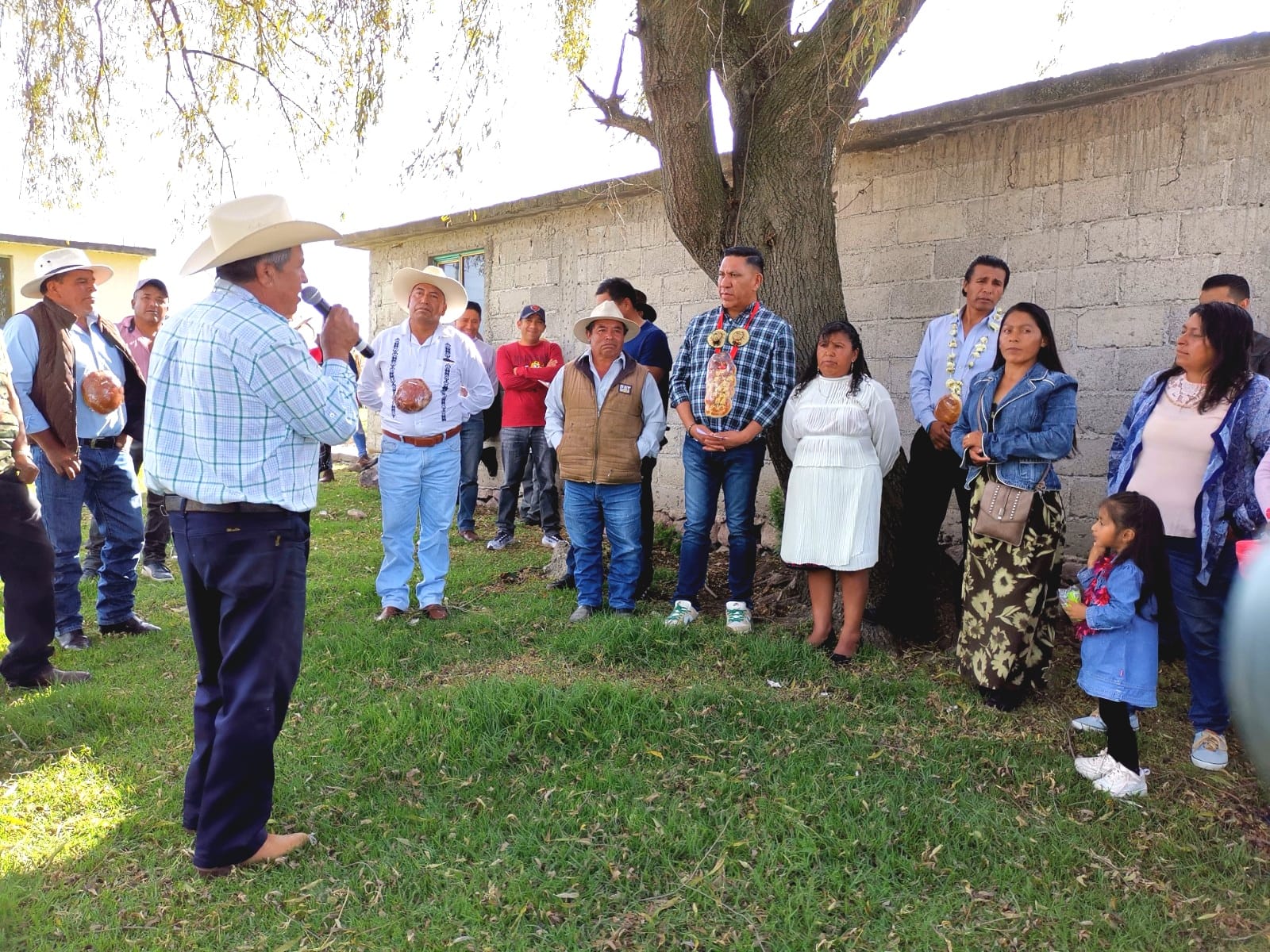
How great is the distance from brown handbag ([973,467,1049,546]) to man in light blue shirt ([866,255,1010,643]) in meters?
0.61

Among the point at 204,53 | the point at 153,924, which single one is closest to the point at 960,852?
the point at 153,924

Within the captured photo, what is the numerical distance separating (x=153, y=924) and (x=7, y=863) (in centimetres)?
82

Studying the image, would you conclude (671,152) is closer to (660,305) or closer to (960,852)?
(660,305)

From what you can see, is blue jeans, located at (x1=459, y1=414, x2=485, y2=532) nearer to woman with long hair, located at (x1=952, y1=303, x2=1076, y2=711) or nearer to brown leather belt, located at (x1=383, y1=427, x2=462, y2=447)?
brown leather belt, located at (x1=383, y1=427, x2=462, y2=447)

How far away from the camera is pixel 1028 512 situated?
4.58m

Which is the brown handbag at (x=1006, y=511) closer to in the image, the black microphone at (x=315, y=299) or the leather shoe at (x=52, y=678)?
the black microphone at (x=315, y=299)

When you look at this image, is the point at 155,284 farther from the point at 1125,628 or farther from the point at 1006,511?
the point at 1125,628

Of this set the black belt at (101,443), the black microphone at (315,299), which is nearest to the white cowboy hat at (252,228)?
the black microphone at (315,299)

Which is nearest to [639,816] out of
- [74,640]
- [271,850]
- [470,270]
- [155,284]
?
[271,850]

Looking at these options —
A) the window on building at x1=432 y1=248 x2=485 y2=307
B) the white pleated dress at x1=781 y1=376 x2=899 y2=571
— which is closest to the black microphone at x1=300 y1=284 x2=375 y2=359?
the white pleated dress at x1=781 y1=376 x2=899 y2=571

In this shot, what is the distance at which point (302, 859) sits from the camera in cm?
338

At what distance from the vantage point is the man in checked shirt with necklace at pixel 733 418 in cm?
547

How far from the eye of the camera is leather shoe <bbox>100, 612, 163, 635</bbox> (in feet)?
19.6

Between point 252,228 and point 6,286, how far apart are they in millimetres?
19257
